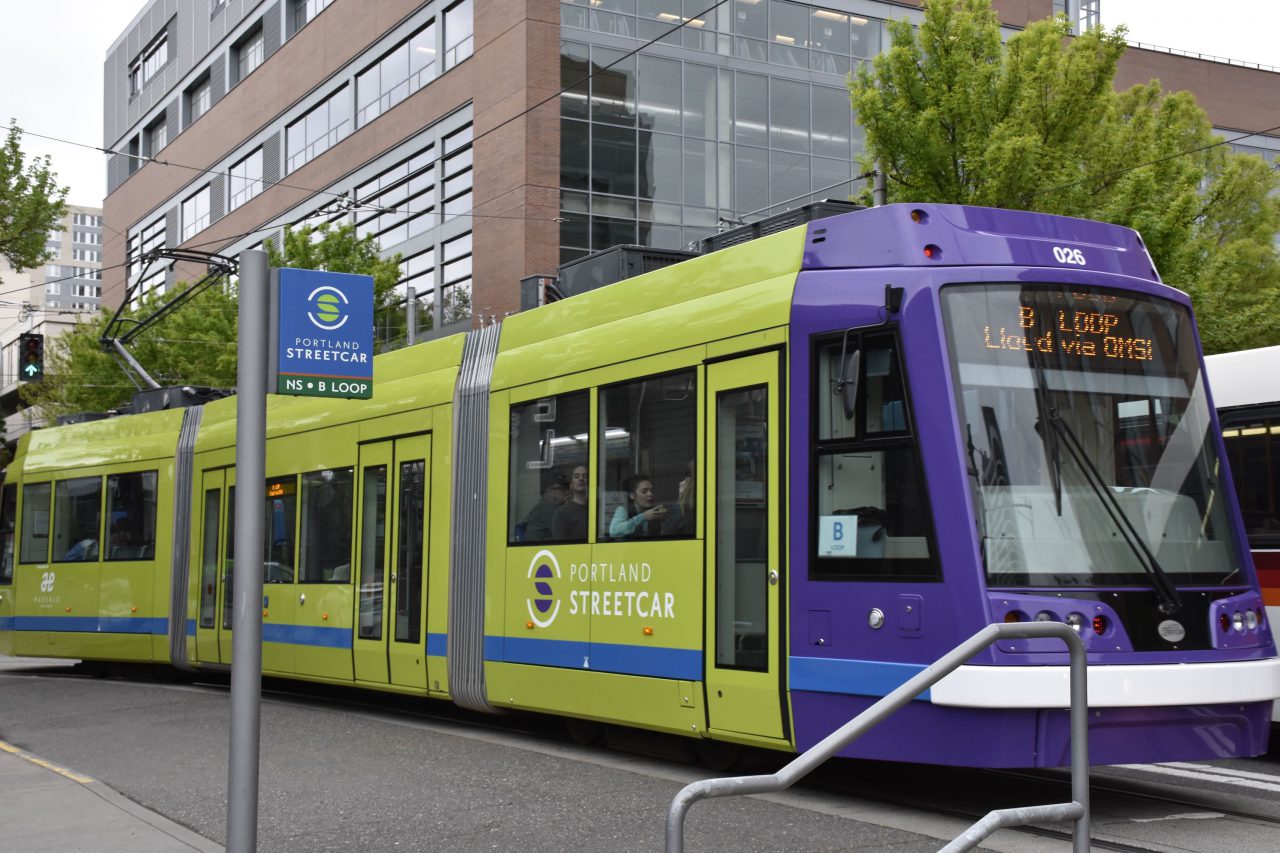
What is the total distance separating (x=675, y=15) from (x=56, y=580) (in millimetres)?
20937

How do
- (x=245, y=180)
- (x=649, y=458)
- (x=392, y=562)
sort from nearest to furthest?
(x=649, y=458) < (x=392, y=562) < (x=245, y=180)

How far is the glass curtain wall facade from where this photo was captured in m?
33.3

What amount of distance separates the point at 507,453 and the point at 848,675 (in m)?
4.18

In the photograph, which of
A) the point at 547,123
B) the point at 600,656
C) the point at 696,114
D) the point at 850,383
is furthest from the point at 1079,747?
the point at 696,114

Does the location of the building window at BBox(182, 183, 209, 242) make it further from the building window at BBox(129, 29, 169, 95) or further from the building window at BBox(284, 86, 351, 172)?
the building window at BBox(284, 86, 351, 172)

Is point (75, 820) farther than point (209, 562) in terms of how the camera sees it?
No

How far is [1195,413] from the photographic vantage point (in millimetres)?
8508

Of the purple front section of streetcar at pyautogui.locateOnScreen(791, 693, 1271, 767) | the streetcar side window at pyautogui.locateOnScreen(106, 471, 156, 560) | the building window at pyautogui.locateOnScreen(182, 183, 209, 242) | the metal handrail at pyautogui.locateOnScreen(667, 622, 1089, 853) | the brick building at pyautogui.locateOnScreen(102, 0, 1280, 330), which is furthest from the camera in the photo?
the building window at pyautogui.locateOnScreen(182, 183, 209, 242)

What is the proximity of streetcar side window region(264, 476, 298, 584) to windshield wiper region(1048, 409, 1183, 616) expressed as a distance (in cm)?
885

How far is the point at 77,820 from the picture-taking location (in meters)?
8.31

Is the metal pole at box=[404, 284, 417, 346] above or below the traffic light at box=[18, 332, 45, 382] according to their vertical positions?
above

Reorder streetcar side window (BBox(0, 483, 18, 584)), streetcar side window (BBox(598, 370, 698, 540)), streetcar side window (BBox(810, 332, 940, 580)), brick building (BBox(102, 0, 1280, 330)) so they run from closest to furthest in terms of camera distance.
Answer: streetcar side window (BBox(810, 332, 940, 580)) → streetcar side window (BBox(598, 370, 698, 540)) → streetcar side window (BBox(0, 483, 18, 584)) → brick building (BBox(102, 0, 1280, 330))

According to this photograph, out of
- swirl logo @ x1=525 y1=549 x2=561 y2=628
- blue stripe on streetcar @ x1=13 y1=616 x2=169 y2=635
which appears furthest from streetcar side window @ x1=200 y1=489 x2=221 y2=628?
swirl logo @ x1=525 y1=549 x2=561 y2=628

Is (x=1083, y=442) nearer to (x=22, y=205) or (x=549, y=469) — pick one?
(x=549, y=469)
